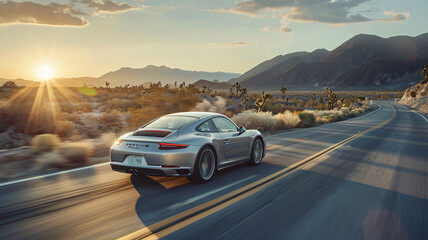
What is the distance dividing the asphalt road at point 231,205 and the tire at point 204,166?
0.61ft

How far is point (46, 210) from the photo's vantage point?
16.8 feet

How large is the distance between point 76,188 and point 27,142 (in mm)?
8025

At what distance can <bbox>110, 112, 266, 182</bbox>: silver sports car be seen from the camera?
6207 mm

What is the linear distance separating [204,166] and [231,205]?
1.50m

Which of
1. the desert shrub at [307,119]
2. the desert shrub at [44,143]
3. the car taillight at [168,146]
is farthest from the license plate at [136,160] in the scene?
the desert shrub at [307,119]

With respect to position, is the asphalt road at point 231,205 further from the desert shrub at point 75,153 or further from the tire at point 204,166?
the desert shrub at point 75,153

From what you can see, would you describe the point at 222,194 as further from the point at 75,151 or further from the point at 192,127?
the point at 75,151

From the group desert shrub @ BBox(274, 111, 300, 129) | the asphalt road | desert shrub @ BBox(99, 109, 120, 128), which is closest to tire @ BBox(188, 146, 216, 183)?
the asphalt road

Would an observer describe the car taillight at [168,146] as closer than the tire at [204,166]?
Yes

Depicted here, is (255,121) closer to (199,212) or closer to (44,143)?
(44,143)

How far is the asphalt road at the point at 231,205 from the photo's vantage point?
4.48m

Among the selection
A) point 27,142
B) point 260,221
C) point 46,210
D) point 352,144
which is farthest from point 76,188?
point 352,144

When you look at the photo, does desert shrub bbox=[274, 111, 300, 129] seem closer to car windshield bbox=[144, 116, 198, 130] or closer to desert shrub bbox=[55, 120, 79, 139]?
desert shrub bbox=[55, 120, 79, 139]

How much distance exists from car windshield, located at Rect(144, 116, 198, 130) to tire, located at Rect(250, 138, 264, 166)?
2089 mm
